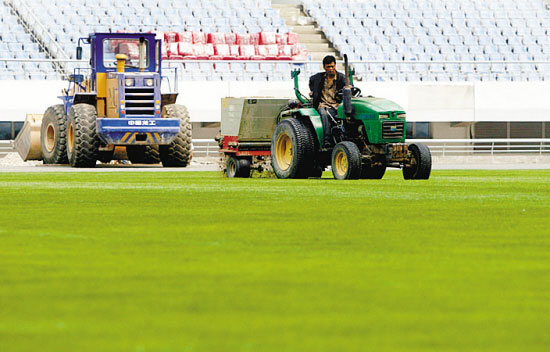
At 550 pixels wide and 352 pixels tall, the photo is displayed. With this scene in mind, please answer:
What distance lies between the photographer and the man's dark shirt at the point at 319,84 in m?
16.7

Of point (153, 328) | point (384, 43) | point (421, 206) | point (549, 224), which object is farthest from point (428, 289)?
point (384, 43)

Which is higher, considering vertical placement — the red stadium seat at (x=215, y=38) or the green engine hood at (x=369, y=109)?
the red stadium seat at (x=215, y=38)

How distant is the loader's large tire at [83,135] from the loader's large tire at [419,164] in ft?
26.1

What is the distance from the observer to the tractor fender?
1647 centimetres

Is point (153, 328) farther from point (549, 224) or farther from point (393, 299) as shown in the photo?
point (549, 224)

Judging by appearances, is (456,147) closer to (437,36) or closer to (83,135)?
(437,36)

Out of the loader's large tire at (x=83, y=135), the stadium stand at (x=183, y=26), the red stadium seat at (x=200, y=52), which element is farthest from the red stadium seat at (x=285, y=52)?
the loader's large tire at (x=83, y=135)

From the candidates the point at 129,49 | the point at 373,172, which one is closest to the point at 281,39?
the point at 129,49

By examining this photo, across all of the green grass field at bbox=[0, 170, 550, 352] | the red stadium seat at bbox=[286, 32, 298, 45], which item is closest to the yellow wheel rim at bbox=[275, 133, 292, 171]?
the green grass field at bbox=[0, 170, 550, 352]

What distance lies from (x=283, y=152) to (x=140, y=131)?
249 inches

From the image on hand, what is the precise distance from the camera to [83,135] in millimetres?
22516

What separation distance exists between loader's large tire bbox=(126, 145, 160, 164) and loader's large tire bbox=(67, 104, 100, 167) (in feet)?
5.38

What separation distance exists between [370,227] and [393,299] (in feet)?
12.1

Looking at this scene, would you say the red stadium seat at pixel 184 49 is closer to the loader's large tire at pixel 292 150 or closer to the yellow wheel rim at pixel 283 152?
the loader's large tire at pixel 292 150
